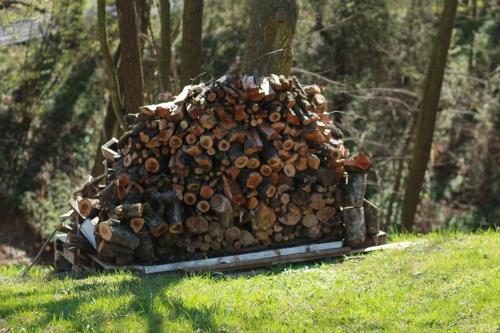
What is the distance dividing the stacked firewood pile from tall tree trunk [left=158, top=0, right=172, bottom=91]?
13.1 feet

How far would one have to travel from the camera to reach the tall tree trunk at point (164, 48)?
41.7 feet

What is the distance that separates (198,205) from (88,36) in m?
13.5

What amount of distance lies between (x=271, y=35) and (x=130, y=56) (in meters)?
2.50

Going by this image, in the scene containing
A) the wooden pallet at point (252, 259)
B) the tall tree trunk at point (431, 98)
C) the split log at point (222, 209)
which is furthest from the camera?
the tall tree trunk at point (431, 98)

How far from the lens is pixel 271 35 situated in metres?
10.7

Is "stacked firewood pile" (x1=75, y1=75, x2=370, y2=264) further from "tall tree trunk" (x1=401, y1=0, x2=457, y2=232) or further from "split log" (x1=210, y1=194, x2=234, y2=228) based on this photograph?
"tall tree trunk" (x1=401, y1=0, x2=457, y2=232)

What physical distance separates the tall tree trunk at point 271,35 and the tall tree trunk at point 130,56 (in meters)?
2.08

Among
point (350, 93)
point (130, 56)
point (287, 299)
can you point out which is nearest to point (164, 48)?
point (130, 56)

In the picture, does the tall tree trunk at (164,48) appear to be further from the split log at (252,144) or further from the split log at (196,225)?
the split log at (196,225)

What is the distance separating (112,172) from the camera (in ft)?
30.0

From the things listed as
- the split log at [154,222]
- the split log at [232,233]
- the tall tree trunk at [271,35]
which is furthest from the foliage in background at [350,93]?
the split log at [154,222]

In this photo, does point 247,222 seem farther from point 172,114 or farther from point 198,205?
point 172,114

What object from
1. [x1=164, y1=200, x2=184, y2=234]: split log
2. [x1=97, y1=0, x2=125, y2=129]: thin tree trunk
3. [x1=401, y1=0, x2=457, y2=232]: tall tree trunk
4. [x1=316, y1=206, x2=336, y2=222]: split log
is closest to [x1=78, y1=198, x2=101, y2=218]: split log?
[x1=164, y1=200, x2=184, y2=234]: split log

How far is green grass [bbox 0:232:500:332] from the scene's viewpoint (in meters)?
5.86
